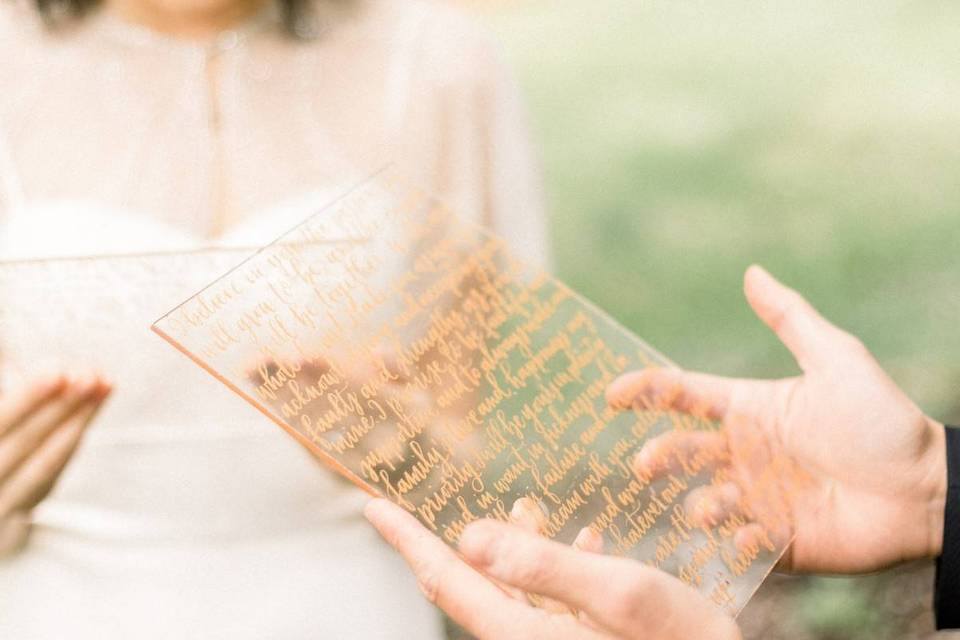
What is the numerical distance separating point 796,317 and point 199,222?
0.40m

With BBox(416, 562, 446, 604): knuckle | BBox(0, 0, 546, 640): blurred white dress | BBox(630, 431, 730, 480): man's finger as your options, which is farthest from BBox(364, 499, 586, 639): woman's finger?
BBox(0, 0, 546, 640): blurred white dress

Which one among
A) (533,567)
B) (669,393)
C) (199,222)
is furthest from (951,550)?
(199,222)

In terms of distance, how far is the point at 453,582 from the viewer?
37 centimetres

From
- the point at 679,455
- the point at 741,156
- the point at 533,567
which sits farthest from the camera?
the point at 741,156

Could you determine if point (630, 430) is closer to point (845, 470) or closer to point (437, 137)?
point (845, 470)

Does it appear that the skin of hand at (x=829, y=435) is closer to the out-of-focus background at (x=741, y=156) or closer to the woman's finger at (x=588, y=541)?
the woman's finger at (x=588, y=541)

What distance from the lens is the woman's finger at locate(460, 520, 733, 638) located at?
0.35 metres

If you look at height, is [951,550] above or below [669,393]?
below

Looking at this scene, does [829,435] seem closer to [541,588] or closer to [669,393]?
[669,393]

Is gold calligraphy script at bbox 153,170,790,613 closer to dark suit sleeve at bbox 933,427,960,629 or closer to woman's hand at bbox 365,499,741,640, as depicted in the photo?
woman's hand at bbox 365,499,741,640

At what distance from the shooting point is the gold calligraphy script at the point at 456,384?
1.22 ft

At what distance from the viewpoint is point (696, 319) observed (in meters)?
0.83

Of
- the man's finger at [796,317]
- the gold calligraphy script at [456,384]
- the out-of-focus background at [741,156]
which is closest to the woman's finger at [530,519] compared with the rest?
the gold calligraphy script at [456,384]

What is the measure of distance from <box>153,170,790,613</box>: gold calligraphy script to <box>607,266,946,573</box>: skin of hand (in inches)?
0.7
